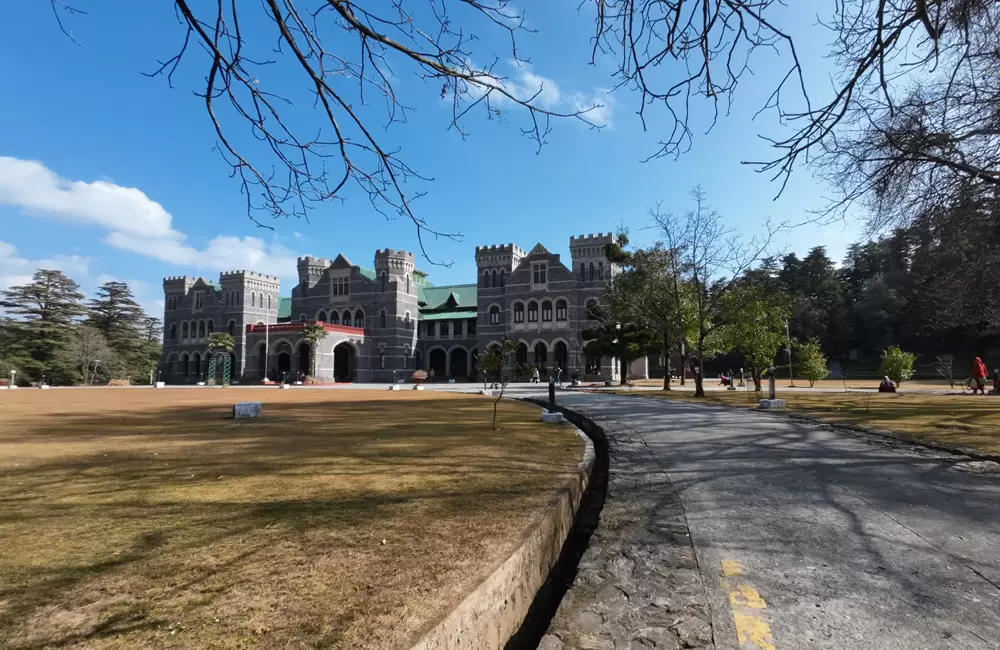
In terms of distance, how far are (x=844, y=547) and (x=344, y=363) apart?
55139mm

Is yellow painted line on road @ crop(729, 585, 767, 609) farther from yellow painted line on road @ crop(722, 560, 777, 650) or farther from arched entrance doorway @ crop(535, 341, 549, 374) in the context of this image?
arched entrance doorway @ crop(535, 341, 549, 374)

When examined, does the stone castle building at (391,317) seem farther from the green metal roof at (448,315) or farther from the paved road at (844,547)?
the paved road at (844,547)

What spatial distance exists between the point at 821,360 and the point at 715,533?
2974 cm

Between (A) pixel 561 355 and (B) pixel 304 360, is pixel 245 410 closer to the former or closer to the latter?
(A) pixel 561 355

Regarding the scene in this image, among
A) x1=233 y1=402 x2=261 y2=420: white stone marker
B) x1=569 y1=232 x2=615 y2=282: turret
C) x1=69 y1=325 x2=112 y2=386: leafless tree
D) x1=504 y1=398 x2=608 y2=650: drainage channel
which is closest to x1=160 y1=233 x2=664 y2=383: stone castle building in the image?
x1=569 y1=232 x2=615 y2=282: turret

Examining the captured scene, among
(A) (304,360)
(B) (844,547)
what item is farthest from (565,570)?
(A) (304,360)

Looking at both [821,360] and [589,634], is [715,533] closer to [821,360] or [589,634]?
[589,634]

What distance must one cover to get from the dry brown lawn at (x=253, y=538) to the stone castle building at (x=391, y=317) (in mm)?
38527

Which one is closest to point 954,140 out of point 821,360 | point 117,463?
point 117,463

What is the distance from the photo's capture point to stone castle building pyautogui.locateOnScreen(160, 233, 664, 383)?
47656 mm

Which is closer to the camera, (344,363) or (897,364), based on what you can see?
(897,364)

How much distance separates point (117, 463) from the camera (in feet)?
21.6

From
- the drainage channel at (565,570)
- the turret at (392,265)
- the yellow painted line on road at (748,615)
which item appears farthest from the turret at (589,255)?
the yellow painted line on road at (748,615)

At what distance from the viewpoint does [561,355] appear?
47.6 metres
